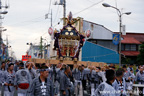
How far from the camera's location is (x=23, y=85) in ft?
36.5

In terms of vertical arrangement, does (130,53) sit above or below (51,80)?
below

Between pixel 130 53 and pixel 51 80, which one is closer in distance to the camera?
pixel 51 80

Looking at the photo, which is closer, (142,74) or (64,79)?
(64,79)

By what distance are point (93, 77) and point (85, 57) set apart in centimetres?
2806

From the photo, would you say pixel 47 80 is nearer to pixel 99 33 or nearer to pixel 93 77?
pixel 93 77

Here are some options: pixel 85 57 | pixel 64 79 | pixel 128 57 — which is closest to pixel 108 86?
pixel 64 79

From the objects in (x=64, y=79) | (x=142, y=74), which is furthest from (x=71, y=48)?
(x=64, y=79)

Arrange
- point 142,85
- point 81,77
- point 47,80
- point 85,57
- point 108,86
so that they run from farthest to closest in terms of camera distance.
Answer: point 85,57, point 81,77, point 142,85, point 47,80, point 108,86

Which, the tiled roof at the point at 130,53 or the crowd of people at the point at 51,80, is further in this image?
the tiled roof at the point at 130,53

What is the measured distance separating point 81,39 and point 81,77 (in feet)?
36.1

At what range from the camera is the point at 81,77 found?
20.3 meters

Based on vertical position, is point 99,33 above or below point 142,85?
above

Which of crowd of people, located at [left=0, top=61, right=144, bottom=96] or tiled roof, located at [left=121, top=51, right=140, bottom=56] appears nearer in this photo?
crowd of people, located at [left=0, top=61, right=144, bottom=96]

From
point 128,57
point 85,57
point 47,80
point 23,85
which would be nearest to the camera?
point 47,80
